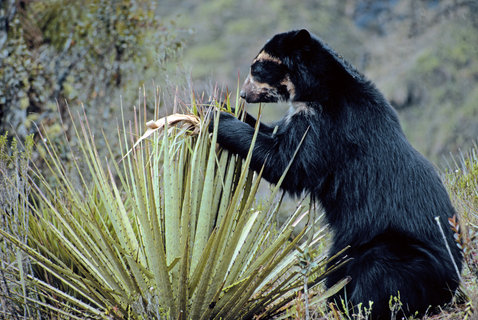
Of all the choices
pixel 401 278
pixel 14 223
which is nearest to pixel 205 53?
pixel 14 223

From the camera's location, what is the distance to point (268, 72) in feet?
14.4

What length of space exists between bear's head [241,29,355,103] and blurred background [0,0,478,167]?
36cm

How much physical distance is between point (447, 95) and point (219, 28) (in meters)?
17.2

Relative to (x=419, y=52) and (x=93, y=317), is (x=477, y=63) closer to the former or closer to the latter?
(x=419, y=52)

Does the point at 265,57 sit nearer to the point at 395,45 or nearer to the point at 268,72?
the point at 268,72

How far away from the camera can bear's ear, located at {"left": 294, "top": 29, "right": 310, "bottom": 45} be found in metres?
4.13

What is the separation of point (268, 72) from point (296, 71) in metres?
0.28

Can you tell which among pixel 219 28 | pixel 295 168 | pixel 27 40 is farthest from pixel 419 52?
pixel 295 168

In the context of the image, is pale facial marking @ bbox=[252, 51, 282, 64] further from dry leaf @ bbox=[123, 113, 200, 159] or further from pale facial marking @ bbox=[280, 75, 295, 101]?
dry leaf @ bbox=[123, 113, 200, 159]

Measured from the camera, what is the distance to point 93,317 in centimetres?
326

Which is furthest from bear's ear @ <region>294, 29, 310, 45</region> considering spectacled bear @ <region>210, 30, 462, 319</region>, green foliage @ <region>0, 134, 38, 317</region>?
green foliage @ <region>0, 134, 38, 317</region>

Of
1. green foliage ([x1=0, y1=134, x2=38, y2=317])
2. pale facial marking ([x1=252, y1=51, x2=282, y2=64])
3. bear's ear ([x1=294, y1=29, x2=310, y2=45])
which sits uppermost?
bear's ear ([x1=294, y1=29, x2=310, y2=45])

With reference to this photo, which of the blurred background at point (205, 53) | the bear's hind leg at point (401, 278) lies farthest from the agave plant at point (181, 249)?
the blurred background at point (205, 53)

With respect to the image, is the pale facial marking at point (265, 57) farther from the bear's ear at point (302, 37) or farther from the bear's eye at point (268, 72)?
the bear's ear at point (302, 37)
